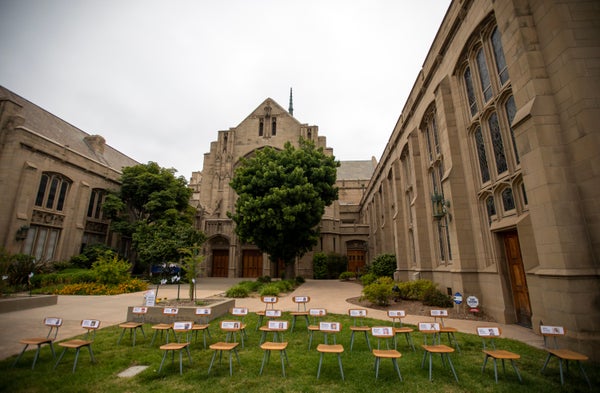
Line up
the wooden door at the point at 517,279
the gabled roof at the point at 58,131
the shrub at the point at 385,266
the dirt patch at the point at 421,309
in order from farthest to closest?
the gabled roof at the point at 58,131, the shrub at the point at 385,266, the dirt patch at the point at 421,309, the wooden door at the point at 517,279

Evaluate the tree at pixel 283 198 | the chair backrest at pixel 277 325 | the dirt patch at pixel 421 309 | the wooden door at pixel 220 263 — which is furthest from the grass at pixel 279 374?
the wooden door at pixel 220 263

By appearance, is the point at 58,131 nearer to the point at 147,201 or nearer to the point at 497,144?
the point at 147,201

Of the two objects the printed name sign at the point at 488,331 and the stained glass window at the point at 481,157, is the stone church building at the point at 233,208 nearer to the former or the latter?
the stained glass window at the point at 481,157

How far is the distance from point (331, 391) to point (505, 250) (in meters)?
8.19

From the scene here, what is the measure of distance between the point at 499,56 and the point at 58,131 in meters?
33.9

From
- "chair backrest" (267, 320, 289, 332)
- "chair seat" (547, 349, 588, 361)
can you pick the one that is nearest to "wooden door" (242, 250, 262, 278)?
"chair backrest" (267, 320, 289, 332)

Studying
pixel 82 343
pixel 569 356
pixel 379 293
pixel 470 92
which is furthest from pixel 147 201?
pixel 569 356

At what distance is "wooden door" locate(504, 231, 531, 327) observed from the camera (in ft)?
27.3

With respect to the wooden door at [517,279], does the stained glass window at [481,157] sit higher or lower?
higher

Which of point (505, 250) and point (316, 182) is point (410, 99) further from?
point (505, 250)

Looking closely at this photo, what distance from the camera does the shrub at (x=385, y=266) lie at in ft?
62.7

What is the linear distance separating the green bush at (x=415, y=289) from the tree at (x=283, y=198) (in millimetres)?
8388

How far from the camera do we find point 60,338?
23.9 feet

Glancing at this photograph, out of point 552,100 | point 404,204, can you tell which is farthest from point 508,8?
point 404,204
